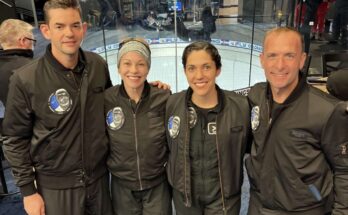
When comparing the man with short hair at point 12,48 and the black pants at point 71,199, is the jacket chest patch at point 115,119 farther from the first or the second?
the man with short hair at point 12,48

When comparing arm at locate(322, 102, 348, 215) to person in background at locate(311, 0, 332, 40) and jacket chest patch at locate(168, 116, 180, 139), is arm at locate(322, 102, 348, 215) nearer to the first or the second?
jacket chest patch at locate(168, 116, 180, 139)

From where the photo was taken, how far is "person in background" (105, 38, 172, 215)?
5.40ft

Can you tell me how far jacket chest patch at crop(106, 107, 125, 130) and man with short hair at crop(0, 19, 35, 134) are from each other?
1264 millimetres

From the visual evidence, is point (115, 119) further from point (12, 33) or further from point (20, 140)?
point (12, 33)

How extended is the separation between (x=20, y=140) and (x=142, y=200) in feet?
2.30

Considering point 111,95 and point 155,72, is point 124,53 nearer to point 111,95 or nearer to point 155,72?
point 111,95

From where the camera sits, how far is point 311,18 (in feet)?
23.9

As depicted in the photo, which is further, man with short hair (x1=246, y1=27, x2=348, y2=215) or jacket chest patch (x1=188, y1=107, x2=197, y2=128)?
jacket chest patch (x1=188, y1=107, x2=197, y2=128)

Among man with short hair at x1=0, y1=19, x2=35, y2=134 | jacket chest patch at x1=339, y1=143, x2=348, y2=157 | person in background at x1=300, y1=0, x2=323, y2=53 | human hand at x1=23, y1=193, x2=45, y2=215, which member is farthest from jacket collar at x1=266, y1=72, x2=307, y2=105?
person in background at x1=300, y1=0, x2=323, y2=53

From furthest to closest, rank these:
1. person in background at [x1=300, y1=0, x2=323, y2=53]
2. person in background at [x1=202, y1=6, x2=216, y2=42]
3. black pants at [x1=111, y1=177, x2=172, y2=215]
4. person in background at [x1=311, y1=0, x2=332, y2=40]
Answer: person in background at [x1=311, y1=0, x2=332, y2=40] < person in background at [x1=300, y1=0, x2=323, y2=53] < person in background at [x1=202, y1=6, x2=216, y2=42] < black pants at [x1=111, y1=177, x2=172, y2=215]

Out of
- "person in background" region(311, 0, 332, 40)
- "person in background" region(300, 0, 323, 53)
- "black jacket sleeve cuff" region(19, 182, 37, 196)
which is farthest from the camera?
"person in background" region(311, 0, 332, 40)

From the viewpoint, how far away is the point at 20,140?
1.60m

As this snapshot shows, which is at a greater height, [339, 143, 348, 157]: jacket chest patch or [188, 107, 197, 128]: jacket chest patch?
[188, 107, 197, 128]: jacket chest patch

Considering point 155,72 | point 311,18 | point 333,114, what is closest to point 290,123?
point 333,114
